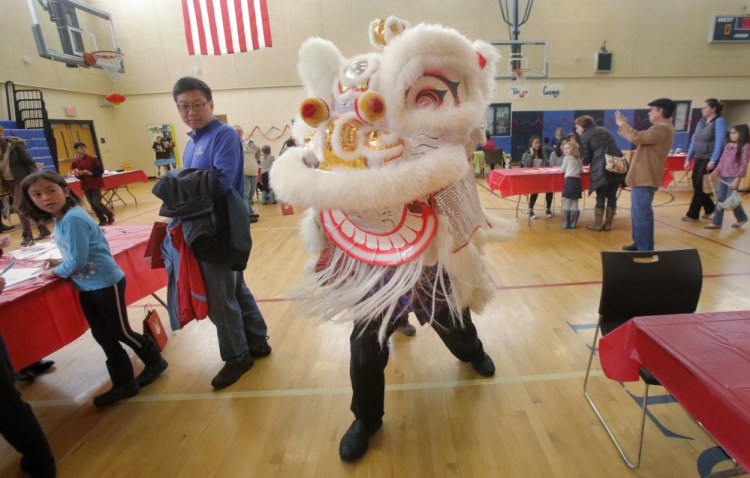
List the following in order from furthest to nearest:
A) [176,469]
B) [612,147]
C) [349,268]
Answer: [612,147], [176,469], [349,268]

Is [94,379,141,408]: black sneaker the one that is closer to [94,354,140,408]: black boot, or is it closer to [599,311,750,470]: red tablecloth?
[94,354,140,408]: black boot

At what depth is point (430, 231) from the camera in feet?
3.85

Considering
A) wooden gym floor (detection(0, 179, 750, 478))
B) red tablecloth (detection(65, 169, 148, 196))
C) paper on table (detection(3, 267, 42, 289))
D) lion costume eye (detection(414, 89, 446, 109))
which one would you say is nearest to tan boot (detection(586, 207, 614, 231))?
wooden gym floor (detection(0, 179, 750, 478))

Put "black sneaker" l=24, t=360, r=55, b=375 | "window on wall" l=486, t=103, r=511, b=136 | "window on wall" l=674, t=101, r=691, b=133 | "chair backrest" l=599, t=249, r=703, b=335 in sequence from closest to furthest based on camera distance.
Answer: "chair backrest" l=599, t=249, r=703, b=335 → "black sneaker" l=24, t=360, r=55, b=375 → "window on wall" l=674, t=101, r=691, b=133 → "window on wall" l=486, t=103, r=511, b=136

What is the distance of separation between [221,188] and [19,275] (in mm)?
992

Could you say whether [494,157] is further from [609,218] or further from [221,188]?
[221,188]

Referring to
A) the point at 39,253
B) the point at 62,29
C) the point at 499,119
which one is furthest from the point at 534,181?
the point at 62,29

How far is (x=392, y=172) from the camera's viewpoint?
A: 104 centimetres

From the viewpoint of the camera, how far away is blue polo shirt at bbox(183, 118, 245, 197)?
5.42 ft

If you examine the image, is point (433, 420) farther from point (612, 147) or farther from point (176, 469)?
point (612, 147)

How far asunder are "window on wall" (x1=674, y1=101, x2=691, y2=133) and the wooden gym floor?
404 inches

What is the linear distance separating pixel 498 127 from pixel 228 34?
7021 mm

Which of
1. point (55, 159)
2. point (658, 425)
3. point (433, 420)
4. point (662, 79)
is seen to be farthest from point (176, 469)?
point (662, 79)

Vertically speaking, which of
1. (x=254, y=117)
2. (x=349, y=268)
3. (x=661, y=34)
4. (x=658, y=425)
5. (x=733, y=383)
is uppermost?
(x=661, y=34)
